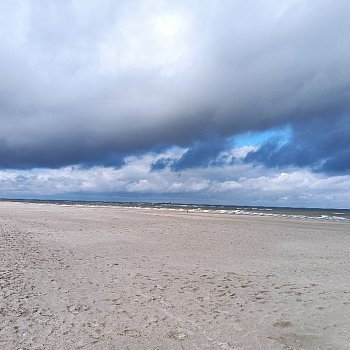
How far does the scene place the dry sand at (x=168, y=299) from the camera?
7004 millimetres

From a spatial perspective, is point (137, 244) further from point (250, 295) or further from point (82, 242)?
point (250, 295)

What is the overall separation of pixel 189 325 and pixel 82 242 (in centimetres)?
1335

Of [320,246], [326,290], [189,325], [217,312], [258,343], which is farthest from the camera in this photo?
[320,246]

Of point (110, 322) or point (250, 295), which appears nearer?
point (110, 322)

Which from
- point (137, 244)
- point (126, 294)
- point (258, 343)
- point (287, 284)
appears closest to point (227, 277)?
point (287, 284)

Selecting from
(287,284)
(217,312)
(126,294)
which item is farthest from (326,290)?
(126,294)

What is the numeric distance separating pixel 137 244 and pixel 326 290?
37.3 ft

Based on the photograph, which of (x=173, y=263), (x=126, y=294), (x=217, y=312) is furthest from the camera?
(x=173, y=263)

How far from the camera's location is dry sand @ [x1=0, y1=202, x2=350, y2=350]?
7004mm

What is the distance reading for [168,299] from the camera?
9562 millimetres

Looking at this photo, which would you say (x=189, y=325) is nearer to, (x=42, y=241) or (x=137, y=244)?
(x=137, y=244)

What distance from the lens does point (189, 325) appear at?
25.3 ft

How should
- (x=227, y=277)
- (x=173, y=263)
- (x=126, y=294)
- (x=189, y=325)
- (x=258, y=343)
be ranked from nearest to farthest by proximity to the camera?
(x=258, y=343), (x=189, y=325), (x=126, y=294), (x=227, y=277), (x=173, y=263)

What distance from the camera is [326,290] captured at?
431 inches
